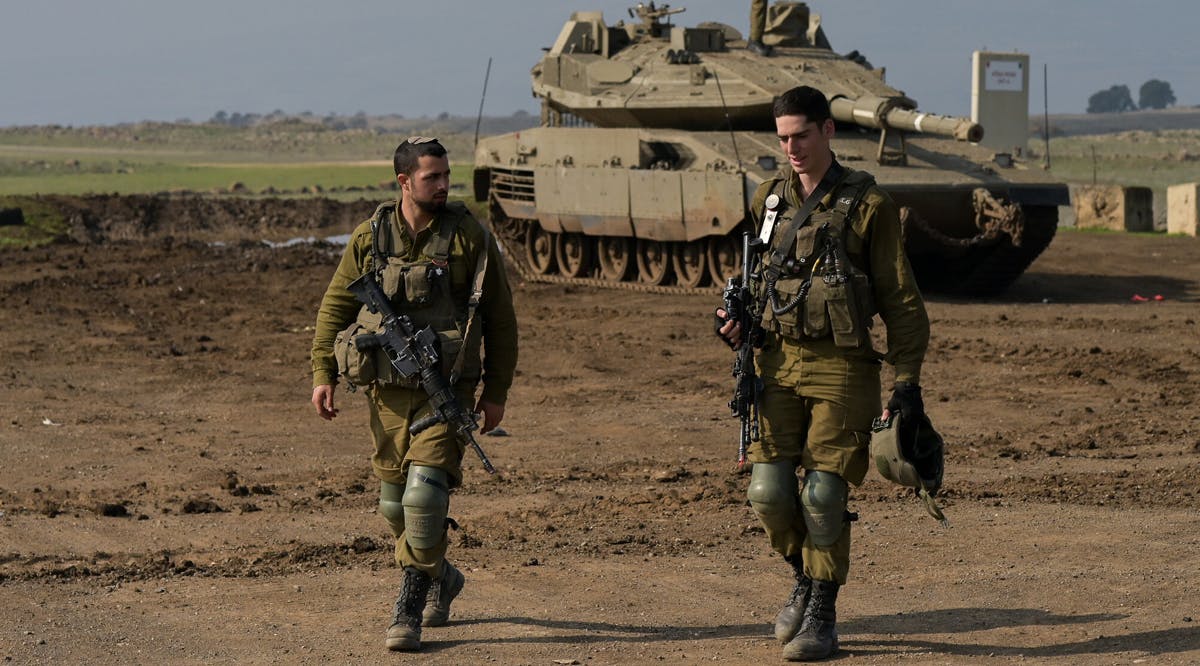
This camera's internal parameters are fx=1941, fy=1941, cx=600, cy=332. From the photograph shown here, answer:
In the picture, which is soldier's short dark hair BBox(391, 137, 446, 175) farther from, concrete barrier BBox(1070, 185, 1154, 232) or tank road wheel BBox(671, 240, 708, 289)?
concrete barrier BBox(1070, 185, 1154, 232)

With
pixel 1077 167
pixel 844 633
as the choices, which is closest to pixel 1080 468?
pixel 844 633

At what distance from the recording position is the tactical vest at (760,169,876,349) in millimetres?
6516

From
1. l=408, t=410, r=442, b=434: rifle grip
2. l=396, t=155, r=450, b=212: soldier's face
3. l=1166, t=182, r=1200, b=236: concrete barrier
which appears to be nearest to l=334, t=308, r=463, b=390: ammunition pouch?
l=408, t=410, r=442, b=434: rifle grip

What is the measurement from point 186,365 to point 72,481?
490cm

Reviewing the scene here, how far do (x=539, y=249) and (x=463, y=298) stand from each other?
16.3 meters

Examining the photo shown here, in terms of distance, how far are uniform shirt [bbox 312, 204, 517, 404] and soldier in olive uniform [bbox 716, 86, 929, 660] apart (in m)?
0.85

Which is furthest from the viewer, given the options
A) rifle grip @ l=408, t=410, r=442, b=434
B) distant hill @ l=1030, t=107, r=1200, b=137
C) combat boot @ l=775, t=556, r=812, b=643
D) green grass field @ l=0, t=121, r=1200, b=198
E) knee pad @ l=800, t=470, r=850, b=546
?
distant hill @ l=1030, t=107, r=1200, b=137

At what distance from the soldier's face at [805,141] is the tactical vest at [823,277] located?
0.37 feet

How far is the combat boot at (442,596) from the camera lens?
23.2ft

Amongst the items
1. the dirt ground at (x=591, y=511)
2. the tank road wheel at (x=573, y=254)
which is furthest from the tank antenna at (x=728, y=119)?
the dirt ground at (x=591, y=511)

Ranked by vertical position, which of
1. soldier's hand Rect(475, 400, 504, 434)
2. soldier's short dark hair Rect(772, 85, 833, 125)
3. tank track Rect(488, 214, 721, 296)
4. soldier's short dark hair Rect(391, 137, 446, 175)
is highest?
soldier's short dark hair Rect(772, 85, 833, 125)

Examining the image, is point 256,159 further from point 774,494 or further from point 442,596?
point 774,494

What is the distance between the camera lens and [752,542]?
8.62 meters

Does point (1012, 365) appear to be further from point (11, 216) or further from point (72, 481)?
point (11, 216)
